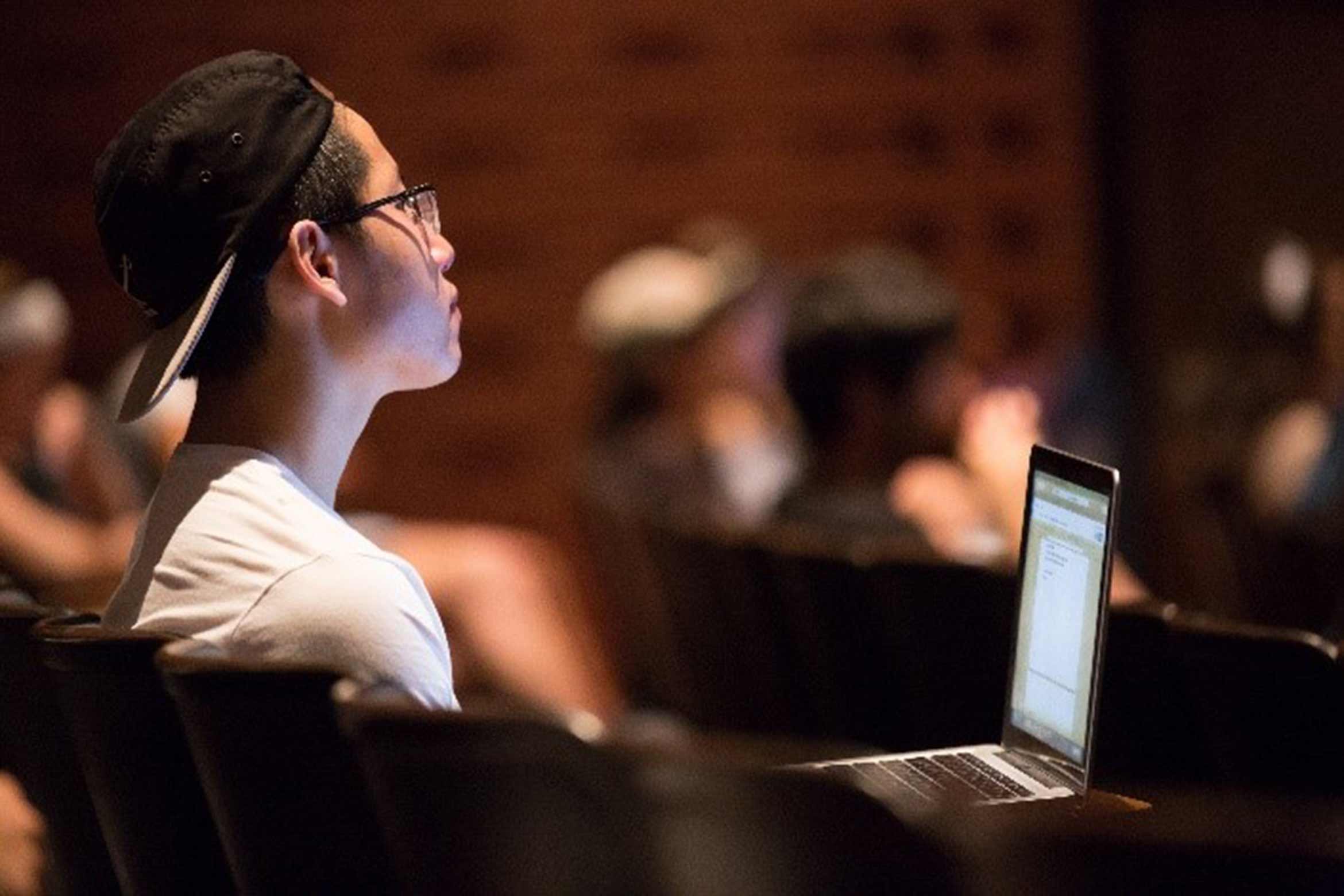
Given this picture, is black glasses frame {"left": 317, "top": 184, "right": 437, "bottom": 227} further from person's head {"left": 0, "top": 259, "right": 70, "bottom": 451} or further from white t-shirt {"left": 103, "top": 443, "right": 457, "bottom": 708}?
person's head {"left": 0, "top": 259, "right": 70, "bottom": 451}

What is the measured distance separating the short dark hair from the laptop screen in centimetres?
80

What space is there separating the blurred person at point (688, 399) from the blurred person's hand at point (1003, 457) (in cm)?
116

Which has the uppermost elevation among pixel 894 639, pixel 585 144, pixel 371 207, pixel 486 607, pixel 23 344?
pixel 585 144

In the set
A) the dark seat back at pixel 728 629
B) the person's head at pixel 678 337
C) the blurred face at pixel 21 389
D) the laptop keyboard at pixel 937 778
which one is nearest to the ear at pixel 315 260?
the laptop keyboard at pixel 937 778

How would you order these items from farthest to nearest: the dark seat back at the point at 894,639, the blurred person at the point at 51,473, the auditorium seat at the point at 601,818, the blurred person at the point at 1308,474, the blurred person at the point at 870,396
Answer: the blurred person at the point at 51,473 < the blurred person at the point at 1308,474 < the blurred person at the point at 870,396 < the dark seat back at the point at 894,639 < the auditorium seat at the point at 601,818

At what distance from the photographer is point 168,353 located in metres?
2.32

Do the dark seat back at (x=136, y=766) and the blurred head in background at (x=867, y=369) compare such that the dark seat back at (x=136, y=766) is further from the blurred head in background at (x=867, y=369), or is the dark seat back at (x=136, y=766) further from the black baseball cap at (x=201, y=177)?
the blurred head in background at (x=867, y=369)

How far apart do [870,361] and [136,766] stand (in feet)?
8.67

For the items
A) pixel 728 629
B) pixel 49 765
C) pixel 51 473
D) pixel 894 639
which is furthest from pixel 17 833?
pixel 51 473

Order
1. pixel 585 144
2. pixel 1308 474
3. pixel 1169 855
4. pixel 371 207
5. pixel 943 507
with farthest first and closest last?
pixel 585 144 → pixel 1308 474 → pixel 943 507 → pixel 371 207 → pixel 1169 855

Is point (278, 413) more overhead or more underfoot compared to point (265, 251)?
more underfoot

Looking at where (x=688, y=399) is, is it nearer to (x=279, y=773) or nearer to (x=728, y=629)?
(x=728, y=629)

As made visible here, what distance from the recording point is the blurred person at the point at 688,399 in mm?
6359

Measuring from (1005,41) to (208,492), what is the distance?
7000 mm
